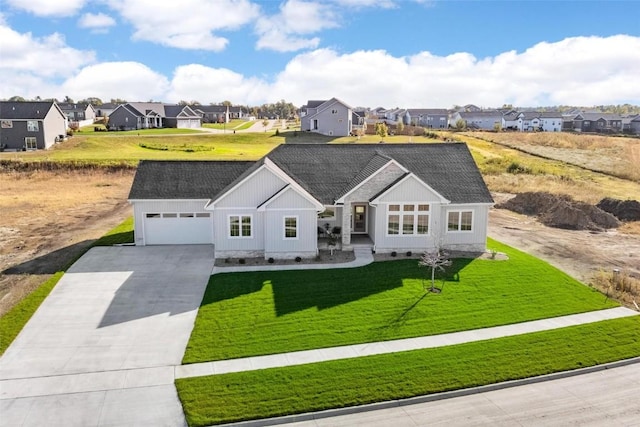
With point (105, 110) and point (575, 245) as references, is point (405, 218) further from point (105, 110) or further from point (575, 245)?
point (105, 110)

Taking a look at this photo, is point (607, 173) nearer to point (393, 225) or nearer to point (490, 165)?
point (490, 165)

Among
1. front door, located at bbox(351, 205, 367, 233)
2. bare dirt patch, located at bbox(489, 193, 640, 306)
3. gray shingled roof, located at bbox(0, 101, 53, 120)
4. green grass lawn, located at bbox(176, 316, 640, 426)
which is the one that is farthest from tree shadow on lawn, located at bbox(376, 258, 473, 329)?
gray shingled roof, located at bbox(0, 101, 53, 120)

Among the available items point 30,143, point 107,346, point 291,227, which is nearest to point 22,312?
point 107,346

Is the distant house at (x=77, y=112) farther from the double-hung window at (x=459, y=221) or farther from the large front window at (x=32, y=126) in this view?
the double-hung window at (x=459, y=221)

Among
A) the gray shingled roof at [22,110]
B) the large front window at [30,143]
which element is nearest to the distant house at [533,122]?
the gray shingled roof at [22,110]

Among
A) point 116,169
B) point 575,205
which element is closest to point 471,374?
point 575,205

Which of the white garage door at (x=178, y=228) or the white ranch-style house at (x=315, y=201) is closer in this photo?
the white ranch-style house at (x=315, y=201)
